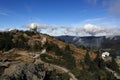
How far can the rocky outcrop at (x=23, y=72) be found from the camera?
72125 millimetres

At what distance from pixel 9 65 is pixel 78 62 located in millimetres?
38627

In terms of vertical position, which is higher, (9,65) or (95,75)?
(9,65)

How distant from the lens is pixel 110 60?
130250 mm

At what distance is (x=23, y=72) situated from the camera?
78312 mm

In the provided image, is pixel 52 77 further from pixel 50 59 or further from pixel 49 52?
pixel 49 52

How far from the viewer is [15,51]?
114000mm

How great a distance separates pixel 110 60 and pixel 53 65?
4371 centimetres

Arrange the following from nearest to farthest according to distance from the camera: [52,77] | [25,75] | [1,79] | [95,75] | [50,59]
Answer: [1,79]
[25,75]
[52,77]
[95,75]
[50,59]

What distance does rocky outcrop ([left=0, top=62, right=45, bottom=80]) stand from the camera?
72.1 meters

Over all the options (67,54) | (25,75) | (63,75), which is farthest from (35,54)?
(25,75)

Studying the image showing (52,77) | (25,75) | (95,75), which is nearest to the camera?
(25,75)

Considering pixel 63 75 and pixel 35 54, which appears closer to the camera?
pixel 63 75

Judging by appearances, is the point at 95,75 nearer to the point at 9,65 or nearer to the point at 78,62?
the point at 78,62

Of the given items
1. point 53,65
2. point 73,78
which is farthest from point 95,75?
point 53,65
